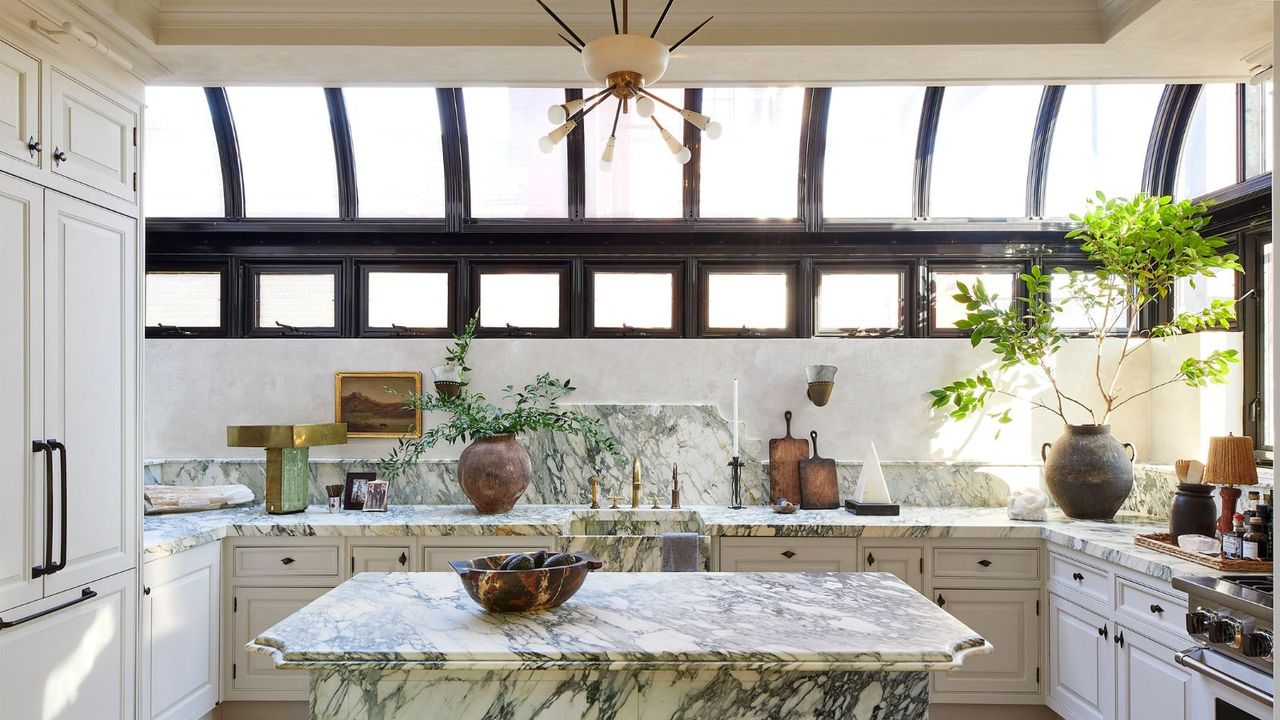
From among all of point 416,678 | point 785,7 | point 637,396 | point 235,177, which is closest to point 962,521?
point 637,396

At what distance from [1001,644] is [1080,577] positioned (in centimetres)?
56

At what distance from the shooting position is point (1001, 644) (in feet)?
13.5

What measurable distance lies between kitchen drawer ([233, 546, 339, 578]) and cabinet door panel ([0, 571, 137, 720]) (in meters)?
0.76

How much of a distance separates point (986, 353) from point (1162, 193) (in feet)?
4.19

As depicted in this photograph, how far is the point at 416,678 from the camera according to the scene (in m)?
2.16

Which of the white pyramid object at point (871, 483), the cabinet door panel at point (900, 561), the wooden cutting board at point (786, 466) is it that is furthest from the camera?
the wooden cutting board at point (786, 466)

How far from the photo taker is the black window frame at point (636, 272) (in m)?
4.99

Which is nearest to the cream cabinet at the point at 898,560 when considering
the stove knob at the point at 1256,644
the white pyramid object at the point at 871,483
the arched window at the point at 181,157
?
the white pyramid object at the point at 871,483

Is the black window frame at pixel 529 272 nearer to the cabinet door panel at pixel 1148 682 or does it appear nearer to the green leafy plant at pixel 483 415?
the green leafy plant at pixel 483 415

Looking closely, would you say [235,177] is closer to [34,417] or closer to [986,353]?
[34,417]

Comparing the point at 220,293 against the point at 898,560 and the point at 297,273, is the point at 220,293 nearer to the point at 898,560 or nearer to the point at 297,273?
the point at 297,273

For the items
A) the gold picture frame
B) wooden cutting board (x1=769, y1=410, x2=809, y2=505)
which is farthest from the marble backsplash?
the gold picture frame

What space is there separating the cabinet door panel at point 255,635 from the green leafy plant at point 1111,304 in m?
3.52

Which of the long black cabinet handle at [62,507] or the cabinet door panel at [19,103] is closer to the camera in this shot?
the cabinet door panel at [19,103]
